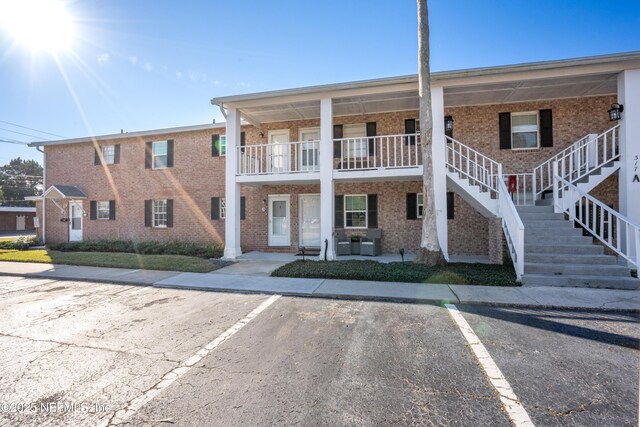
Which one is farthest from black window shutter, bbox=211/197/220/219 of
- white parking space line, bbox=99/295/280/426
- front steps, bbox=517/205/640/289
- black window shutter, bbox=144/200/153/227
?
front steps, bbox=517/205/640/289

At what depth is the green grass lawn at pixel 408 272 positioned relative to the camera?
661 cm

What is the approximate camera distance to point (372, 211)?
11.4 metres

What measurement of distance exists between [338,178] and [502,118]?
6244 millimetres

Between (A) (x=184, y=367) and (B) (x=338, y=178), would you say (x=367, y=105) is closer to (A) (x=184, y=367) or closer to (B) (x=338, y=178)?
(B) (x=338, y=178)

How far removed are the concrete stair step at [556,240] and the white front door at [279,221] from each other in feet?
26.8

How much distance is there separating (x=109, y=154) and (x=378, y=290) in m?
15.2

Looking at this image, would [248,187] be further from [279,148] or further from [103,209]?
[103,209]

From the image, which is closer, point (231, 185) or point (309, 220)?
point (231, 185)

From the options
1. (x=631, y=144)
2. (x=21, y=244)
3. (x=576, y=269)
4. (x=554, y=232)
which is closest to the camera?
(x=576, y=269)

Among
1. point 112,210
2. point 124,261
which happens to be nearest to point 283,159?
point 124,261

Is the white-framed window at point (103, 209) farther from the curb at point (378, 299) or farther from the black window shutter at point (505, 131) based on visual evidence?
the black window shutter at point (505, 131)

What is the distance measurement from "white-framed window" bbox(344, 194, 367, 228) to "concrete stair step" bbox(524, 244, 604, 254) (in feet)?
18.3

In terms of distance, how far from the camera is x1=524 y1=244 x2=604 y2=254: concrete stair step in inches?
264

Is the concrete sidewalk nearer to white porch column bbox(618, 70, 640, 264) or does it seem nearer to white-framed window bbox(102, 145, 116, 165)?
white porch column bbox(618, 70, 640, 264)
